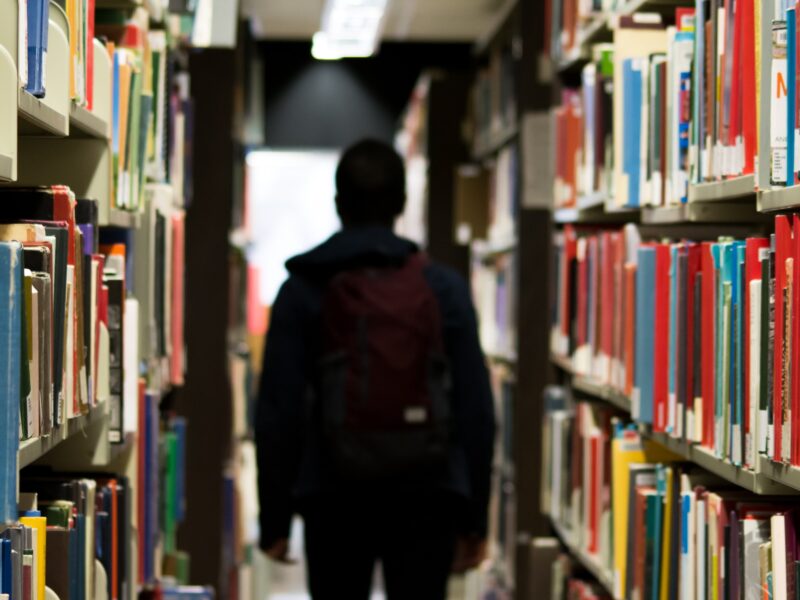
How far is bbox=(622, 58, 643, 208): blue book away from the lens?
2.42 m

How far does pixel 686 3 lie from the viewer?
2.44 m

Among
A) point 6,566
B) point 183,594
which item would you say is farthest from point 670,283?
point 183,594

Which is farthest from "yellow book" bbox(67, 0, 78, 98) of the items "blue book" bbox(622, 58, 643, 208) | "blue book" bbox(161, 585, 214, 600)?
"blue book" bbox(161, 585, 214, 600)

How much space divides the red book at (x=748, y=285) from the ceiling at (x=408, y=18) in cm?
535

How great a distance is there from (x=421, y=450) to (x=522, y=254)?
1533mm

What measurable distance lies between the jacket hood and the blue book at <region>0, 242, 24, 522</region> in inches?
51.9

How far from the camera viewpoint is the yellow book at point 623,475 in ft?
7.98

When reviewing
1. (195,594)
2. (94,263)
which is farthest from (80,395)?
(195,594)

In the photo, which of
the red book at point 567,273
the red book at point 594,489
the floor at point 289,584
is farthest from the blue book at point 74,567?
the floor at point 289,584

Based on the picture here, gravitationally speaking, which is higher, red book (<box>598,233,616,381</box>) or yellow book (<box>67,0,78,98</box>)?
yellow book (<box>67,0,78,98</box>)

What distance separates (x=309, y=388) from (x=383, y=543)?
37 cm

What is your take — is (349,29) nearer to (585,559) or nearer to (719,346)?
(585,559)

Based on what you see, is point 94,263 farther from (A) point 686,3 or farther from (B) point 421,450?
(A) point 686,3

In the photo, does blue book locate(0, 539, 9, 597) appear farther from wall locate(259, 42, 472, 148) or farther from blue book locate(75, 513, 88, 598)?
wall locate(259, 42, 472, 148)
